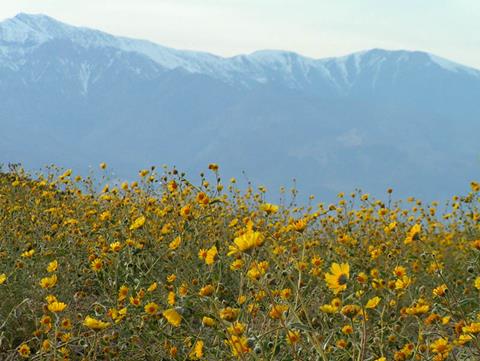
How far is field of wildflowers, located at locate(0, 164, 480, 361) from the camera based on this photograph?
217 cm

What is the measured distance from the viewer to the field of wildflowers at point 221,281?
7.11 feet

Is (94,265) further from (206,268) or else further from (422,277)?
(422,277)

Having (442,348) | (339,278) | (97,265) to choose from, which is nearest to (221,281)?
(97,265)

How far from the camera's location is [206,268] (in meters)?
3.96

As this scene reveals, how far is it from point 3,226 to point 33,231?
0.87 feet

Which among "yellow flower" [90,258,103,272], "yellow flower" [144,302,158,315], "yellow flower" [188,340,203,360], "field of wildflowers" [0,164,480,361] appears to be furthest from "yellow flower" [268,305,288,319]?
"yellow flower" [90,258,103,272]

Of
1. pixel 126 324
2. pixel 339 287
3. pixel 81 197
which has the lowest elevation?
pixel 81 197

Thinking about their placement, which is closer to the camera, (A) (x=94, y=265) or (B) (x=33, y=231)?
(A) (x=94, y=265)

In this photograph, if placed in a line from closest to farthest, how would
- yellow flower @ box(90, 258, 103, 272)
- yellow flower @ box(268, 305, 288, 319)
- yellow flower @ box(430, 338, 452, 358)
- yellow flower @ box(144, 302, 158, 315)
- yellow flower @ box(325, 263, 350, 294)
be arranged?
yellow flower @ box(268, 305, 288, 319), yellow flower @ box(325, 263, 350, 294), yellow flower @ box(430, 338, 452, 358), yellow flower @ box(144, 302, 158, 315), yellow flower @ box(90, 258, 103, 272)

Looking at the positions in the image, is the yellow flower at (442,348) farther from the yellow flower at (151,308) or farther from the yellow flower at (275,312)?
the yellow flower at (151,308)

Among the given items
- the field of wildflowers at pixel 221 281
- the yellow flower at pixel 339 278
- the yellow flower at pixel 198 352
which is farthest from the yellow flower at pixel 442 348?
the yellow flower at pixel 198 352

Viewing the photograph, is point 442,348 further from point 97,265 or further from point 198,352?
point 97,265

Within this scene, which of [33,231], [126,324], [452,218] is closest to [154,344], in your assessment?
[126,324]

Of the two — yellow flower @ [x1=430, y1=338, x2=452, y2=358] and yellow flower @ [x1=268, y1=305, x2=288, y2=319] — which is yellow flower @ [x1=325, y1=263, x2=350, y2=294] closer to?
yellow flower @ [x1=268, y1=305, x2=288, y2=319]
